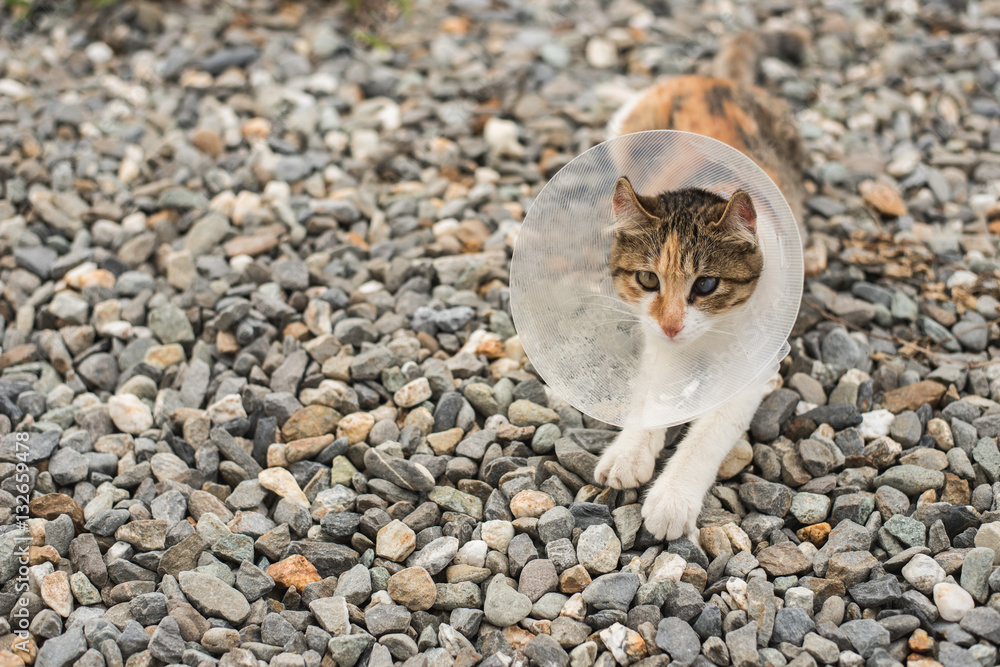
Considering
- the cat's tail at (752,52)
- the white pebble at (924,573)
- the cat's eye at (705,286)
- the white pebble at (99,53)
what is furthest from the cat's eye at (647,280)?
the white pebble at (99,53)

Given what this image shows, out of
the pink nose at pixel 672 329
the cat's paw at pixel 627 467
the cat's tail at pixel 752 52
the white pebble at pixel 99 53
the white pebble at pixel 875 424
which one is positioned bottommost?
the white pebble at pixel 875 424

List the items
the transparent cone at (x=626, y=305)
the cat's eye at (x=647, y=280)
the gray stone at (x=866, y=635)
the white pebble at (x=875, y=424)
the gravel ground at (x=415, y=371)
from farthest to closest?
the white pebble at (x=875, y=424), the cat's eye at (x=647, y=280), the transparent cone at (x=626, y=305), the gravel ground at (x=415, y=371), the gray stone at (x=866, y=635)

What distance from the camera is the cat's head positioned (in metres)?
2.70

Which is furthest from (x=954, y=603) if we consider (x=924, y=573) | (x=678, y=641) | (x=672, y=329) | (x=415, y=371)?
(x=415, y=371)

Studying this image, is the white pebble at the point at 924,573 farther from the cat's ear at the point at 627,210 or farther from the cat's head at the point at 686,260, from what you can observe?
the cat's ear at the point at 627,210

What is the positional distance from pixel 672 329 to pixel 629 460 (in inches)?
20.4

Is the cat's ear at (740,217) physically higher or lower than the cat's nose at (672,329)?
higher

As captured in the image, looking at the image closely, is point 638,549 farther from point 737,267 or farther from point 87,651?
point 87,651

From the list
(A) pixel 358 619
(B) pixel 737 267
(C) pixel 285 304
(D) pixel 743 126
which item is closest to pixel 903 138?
(D) pixel 743 126

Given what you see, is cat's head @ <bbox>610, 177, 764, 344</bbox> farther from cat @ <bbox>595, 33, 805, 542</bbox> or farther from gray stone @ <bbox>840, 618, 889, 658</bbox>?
gray stone @ <bbox>840, 618, 889, 658</bbox>

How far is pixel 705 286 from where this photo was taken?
2758 mm

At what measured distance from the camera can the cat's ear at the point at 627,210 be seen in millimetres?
2695

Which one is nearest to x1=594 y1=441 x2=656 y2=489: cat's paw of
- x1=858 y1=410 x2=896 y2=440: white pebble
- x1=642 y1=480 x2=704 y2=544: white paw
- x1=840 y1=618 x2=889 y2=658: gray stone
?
x1=642 y1=480 x2=704 y2=544: white paw

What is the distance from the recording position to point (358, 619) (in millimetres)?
2512
